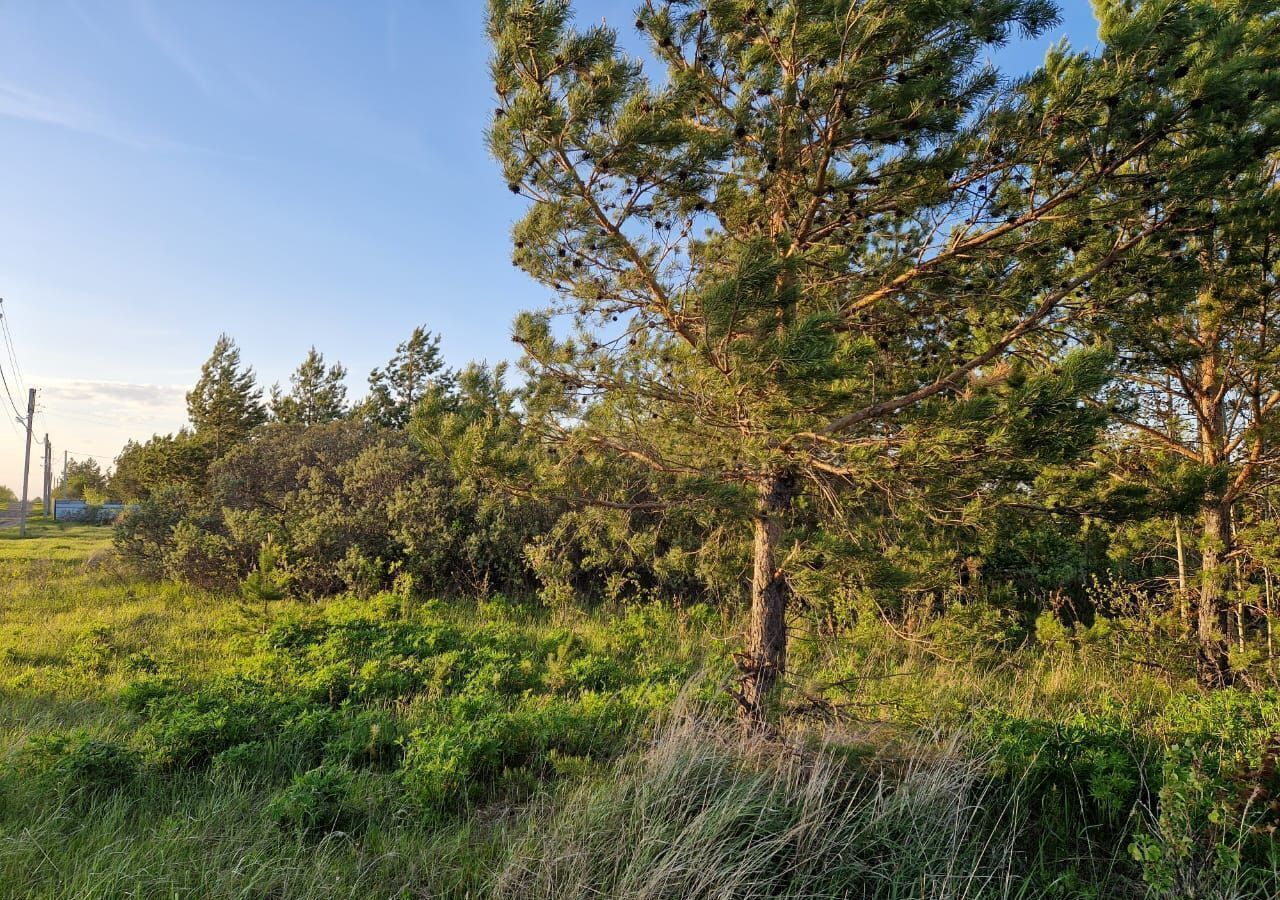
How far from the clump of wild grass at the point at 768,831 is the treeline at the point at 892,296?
3.38ft

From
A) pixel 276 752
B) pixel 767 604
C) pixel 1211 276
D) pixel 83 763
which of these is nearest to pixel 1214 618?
pixel 1211 276

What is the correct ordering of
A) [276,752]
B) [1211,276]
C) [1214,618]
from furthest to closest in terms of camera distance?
[1214,618] → [1211,276] → [276,752]

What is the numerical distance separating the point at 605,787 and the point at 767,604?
1.70 meters

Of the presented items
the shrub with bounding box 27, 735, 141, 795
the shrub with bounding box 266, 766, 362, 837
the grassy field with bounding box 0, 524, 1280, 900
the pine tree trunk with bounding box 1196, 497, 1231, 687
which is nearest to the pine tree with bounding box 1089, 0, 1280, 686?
the pine tree trunk with bounding box 1196, 497, 1231, 687

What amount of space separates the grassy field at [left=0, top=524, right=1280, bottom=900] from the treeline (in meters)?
0.92

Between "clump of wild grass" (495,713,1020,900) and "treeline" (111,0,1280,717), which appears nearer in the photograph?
"clump of wild grass" (495,713,1020,900)

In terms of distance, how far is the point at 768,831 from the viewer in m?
3.06

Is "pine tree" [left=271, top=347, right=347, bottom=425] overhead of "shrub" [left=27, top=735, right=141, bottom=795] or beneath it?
overhead

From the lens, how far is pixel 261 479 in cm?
1179

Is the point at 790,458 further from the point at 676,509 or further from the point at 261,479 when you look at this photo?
the point at 261,479

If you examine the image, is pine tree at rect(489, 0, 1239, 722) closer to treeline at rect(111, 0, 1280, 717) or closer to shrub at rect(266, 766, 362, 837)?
treeline at rect(111, 0, 1280, 717)

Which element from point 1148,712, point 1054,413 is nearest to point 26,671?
point 1054,413

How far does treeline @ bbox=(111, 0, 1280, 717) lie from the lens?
3.63 meters

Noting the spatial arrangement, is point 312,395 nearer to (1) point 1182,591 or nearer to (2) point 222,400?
(2) point 222,400
